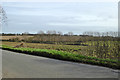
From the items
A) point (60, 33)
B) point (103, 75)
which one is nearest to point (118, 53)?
point (103, 75)

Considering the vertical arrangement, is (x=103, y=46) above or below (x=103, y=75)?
above

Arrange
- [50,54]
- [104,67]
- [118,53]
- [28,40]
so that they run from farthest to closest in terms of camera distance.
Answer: [28,40]
[50,54]
[118,53]
[104,67]

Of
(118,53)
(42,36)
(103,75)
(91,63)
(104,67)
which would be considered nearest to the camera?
(103,75)

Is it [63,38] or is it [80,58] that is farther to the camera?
[63,38]

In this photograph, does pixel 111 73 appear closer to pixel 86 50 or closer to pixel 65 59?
pixel 65 59

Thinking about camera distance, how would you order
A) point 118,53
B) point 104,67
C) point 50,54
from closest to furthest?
1. point 104,67
2. point 118,53
3. point 50,54

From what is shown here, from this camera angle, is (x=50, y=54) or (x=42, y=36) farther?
(x=42, y=36)

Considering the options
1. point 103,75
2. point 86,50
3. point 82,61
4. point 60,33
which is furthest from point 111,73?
point 60,33

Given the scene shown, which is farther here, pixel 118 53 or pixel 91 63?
pixel 118 53

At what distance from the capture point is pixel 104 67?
9.58 metres

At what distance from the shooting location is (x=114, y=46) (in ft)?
41.9

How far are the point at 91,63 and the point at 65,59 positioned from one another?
260cm

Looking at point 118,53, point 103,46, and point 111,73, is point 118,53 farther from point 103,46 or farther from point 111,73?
point 111,73

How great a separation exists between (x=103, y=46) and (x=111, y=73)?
17.5 feet
